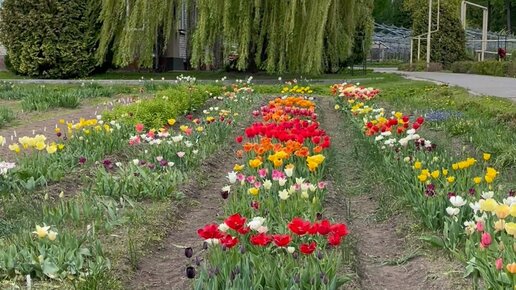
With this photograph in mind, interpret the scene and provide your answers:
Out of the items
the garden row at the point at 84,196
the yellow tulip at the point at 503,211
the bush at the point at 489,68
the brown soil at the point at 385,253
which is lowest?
the brown soil at the point at 385,253

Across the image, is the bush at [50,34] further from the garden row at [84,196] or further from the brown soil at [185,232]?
the brown soil at [185,232]

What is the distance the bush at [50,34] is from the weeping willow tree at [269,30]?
3.98m

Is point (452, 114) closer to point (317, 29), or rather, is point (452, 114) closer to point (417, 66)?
point (317, 29)

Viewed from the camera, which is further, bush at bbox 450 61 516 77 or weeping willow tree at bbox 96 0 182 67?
bush at bbox 450 61 516 77

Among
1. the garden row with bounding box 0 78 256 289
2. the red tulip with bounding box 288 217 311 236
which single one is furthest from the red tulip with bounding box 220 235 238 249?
the garden row with bounding box 0 78 256 289

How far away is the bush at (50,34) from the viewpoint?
1884 cm

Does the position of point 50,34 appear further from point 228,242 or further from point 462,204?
point 228,242

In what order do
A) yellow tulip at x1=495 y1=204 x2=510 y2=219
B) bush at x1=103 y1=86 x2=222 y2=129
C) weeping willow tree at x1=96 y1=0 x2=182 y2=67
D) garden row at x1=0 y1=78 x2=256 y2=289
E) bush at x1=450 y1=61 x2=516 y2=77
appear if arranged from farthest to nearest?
bush at x1=450 y1=61 x2=516 y2=77
weeping willow tree at x1=96 y1=0 x2=182 y2=67
bush at x1=103 y1=86 x2=222 y2=129
garden row at x1=0 y1=78 x2=256 y2=289
yellow tulip at x1=495 y1=204 x2=510 y2=219

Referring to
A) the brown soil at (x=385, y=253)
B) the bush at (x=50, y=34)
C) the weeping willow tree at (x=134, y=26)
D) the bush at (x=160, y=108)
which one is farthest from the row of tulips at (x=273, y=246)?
the bush at (x=50, y=34)

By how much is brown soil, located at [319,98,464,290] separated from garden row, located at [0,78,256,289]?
1379mm

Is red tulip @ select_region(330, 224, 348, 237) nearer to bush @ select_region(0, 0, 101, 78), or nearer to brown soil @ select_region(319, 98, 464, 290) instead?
brown soil @ select_region(319, 98, 464, 290)

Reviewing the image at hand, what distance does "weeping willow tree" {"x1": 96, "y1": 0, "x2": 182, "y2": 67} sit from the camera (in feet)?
57.8

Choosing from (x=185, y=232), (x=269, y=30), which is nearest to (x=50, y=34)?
(x=269, y=30)

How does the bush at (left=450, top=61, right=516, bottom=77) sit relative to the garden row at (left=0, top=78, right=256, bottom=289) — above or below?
above
